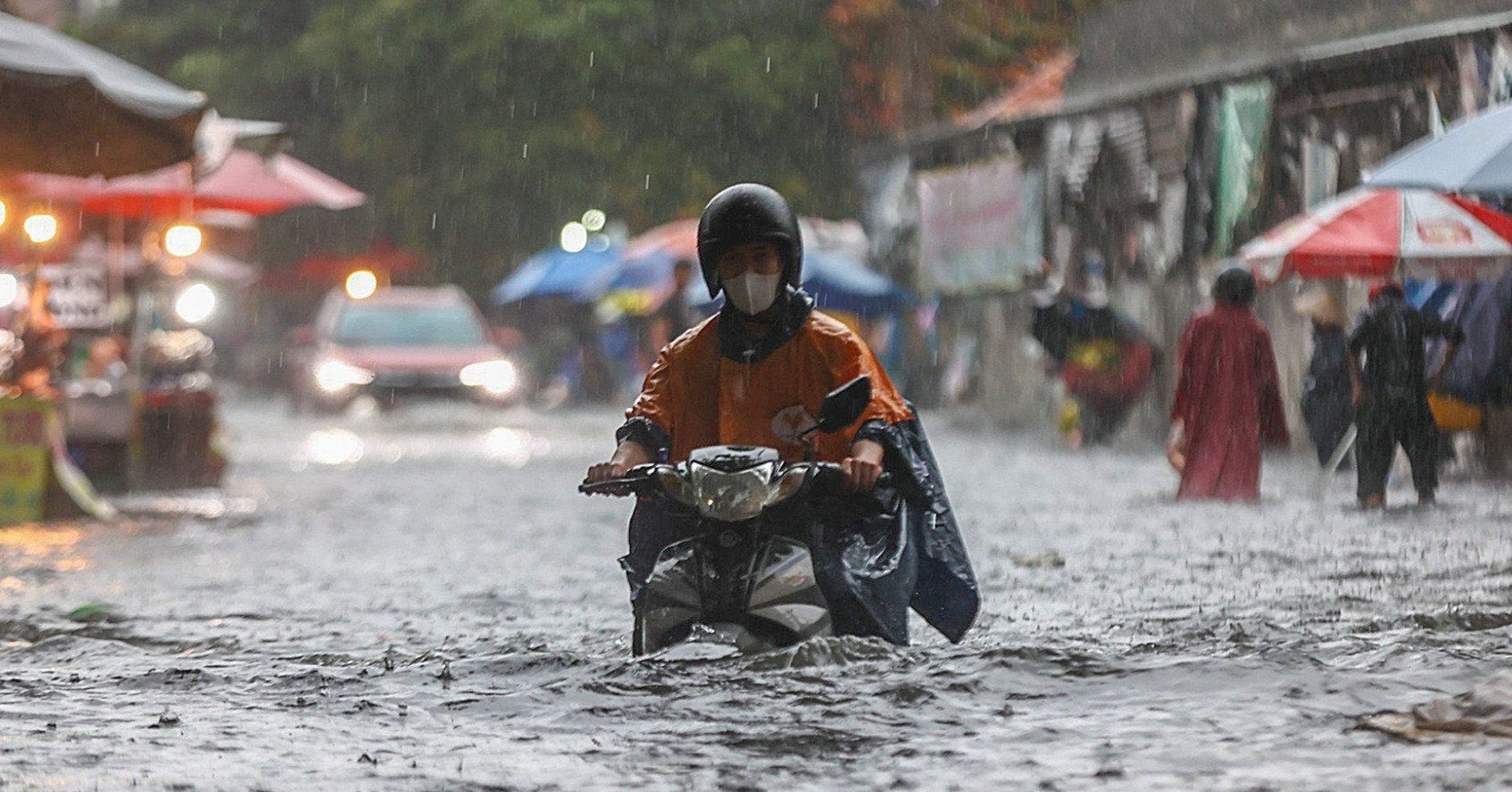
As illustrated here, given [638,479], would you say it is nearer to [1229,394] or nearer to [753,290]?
[753,290]

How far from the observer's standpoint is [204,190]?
1678 cm

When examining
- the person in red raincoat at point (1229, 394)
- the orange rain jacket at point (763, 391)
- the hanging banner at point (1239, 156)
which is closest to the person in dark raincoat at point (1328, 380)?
the person in red raincoat at point (1229, 394)

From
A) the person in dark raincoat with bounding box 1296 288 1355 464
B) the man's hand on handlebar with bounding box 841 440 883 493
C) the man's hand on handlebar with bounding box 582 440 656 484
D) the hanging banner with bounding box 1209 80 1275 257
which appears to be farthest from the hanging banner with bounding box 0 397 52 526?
the hanging banner with bounding box 1209 80 1275 257

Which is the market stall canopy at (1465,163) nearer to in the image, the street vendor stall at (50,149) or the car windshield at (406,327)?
the street vendor stall at (50,149)

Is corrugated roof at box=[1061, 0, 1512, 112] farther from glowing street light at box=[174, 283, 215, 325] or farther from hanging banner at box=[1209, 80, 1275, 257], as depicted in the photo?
glowing street light at box=[174, 283, 215, 325]

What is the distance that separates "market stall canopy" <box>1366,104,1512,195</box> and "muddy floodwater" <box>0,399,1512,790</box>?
5.51 feet

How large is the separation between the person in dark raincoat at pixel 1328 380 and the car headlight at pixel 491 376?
12759 mm

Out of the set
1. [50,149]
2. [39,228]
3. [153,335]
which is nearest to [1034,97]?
[153,335]

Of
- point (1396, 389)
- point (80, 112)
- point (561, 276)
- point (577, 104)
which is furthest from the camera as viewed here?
point (577, 104)

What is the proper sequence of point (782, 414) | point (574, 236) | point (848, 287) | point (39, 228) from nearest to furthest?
point (782, 414)
point (39, 228)
point (848, 287)
point (574, 236)

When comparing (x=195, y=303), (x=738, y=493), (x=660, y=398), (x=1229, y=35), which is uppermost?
(x=1229, y=35)

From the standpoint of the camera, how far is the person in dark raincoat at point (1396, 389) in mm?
14672

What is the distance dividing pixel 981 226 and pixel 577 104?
11736 mm

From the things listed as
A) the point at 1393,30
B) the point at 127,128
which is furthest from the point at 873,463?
the point at 1393,30
